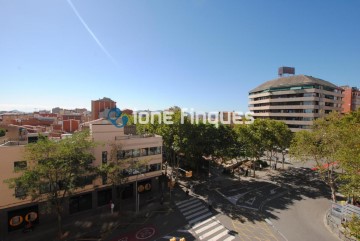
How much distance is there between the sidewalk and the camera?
2402cm

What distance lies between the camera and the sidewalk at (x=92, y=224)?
945 inches

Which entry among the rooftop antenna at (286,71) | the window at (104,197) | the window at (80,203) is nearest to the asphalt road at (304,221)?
the window at (104,197)

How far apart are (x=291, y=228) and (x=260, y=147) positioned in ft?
66.1

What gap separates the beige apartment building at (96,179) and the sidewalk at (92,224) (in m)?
1.01

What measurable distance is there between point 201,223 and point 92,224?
1319cm

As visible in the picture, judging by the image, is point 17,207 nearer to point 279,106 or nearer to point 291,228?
point 291,228

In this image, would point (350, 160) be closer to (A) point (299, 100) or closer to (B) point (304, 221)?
(B) point (304, 221)

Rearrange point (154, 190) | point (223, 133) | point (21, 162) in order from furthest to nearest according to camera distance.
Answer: point (223, 133) < point (154, 190) < point (21, 162)

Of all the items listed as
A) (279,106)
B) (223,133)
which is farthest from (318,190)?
(279,106)

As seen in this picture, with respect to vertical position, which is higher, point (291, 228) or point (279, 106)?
point (279, 106)

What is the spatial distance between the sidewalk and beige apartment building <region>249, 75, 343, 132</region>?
210 ft

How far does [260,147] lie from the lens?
43906mm

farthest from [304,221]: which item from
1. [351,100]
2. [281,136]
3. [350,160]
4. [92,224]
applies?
[351,100]

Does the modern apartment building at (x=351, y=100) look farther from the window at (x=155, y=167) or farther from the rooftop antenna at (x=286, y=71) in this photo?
the window at (x=155, y=167)
